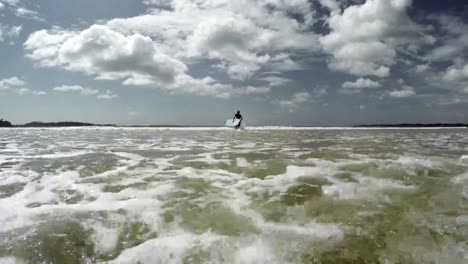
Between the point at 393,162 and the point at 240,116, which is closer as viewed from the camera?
the point at 393,162

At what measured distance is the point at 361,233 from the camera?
3662 millimetres

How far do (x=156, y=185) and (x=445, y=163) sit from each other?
716 centimetres

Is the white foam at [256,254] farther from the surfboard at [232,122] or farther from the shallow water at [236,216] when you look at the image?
the surfboard at [232,122]

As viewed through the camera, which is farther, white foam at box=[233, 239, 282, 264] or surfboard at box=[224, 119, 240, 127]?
surfboard at box=[224, 119, 240, 127]

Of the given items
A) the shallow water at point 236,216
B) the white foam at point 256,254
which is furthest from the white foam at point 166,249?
the white foam at point 256,254

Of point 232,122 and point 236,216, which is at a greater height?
point 232,122

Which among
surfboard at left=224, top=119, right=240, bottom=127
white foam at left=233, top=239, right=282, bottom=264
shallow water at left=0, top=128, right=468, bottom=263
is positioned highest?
surfboard at left=224, top=119, right=240, bottom=127

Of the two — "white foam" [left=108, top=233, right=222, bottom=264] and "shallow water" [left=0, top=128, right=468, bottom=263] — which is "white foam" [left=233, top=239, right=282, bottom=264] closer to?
"shallow water" [left=0, top=128, right=468, bottom=263]

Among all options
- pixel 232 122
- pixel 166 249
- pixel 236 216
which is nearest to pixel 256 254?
pixel 166 249

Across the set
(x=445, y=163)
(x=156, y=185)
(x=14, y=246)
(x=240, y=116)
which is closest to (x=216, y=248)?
(x=14, y=246)

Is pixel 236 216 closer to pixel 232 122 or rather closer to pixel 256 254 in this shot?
pixel 256 254

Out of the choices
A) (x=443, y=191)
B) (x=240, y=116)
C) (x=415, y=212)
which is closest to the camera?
(x=415, y=212)

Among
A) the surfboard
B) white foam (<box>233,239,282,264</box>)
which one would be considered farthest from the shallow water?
the surfboard

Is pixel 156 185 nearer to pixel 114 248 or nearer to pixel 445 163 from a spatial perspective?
pixel 114 248
